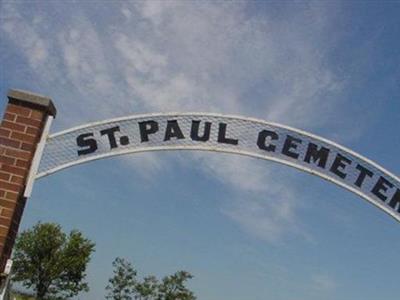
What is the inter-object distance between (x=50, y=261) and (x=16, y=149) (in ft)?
126

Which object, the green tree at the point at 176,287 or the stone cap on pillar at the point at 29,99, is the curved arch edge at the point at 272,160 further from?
the green tree at the point at 176,287

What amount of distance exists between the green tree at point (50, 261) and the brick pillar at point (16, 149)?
37.5 m

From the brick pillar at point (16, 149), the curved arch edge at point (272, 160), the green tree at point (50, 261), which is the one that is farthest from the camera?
the green tree at point (50, 261)

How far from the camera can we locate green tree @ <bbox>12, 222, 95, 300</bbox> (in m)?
42.8

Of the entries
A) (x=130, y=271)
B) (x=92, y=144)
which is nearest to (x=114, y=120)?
(x=92, y=144)

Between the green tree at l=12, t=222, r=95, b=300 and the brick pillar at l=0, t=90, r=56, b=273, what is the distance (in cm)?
3748

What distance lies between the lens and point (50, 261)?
43031 mm

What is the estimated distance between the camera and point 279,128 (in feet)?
25.5

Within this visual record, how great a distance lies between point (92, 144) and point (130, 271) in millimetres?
46877

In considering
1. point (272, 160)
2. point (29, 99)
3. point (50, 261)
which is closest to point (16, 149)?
point (29, 99)

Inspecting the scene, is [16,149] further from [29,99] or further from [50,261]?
[50,261]

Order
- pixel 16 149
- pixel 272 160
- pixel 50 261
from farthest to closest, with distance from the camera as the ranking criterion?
1. pixel 50 261
2. pixel 272 160
3. pixel 16 149

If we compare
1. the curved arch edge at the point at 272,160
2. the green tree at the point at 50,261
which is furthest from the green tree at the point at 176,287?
the curved arch edge at the point at 272,160

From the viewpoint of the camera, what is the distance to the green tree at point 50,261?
42750mm
